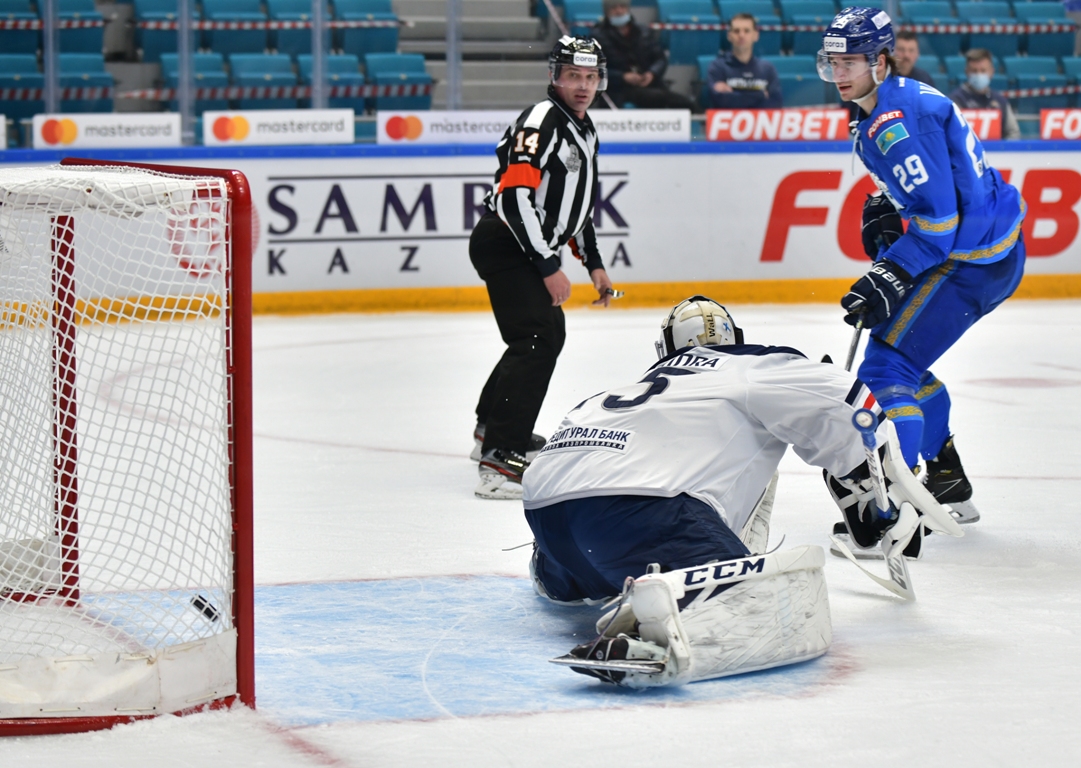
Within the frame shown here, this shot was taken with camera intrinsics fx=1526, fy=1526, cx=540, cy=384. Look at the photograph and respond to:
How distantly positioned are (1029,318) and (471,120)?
3.30 meters

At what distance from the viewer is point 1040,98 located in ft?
31.1

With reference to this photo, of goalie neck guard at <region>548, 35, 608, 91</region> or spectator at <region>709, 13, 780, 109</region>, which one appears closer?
goalie neck guard at <region>548, 35, 608, 91</region>

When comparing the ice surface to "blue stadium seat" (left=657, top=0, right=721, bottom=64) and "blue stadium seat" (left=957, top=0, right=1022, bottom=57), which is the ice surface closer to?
"blue stadium seat" (left=657, top=0, right=721, bottom=64)

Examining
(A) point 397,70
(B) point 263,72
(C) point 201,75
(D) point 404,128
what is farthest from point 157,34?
(D) point 404,128

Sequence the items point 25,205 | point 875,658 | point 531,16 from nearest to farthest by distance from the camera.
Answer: point 25,205 < point 875,658 < point 531,16

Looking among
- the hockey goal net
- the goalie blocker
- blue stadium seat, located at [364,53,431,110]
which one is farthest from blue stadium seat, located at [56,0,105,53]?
the goalie blocker

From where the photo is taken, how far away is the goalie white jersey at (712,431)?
2.79 metres

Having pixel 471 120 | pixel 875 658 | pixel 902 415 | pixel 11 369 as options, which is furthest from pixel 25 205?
pixel 471 120

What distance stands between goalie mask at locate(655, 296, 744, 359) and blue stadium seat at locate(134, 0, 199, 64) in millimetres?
6226

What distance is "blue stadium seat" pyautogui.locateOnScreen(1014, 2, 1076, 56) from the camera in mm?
9836

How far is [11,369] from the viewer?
3088 millimetres

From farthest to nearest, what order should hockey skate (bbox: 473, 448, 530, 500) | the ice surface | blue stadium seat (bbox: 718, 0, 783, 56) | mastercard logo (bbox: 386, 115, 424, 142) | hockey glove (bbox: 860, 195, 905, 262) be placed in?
blue stadium seat (bbox: 718, 0, 783, 56), mastercard logo (bbox: 386, 115, 424, 142), hockey skate (bbox: 473, 448, 530, 500), hockey glove (bbox: 860, 195, 905, 262), the ice surface

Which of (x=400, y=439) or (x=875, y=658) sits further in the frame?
(x=400, y=439)

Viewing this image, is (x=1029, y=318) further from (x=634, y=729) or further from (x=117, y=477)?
(x=634, y=729)
